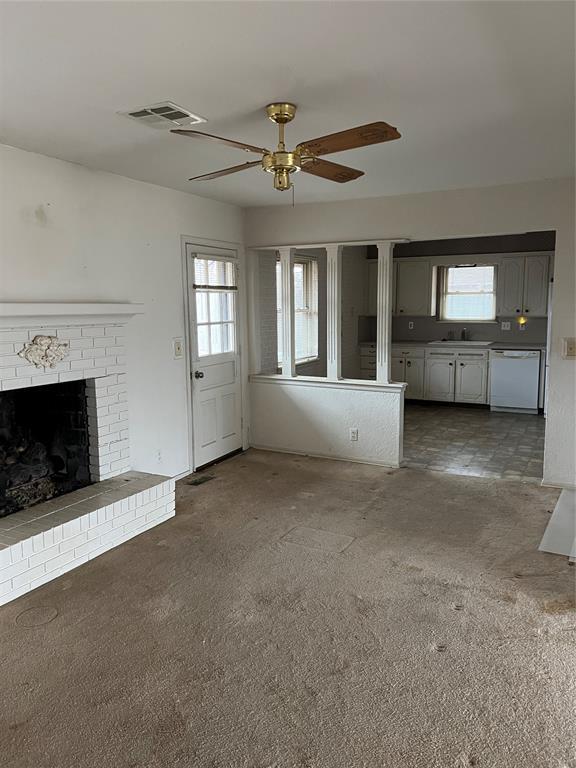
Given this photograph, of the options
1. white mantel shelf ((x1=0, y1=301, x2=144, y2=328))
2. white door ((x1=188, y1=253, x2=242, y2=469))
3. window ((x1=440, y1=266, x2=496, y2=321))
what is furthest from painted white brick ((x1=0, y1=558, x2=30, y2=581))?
window ((x1=440, y1=266, x2=496, y2=321))

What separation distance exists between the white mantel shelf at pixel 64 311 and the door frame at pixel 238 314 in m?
0.76

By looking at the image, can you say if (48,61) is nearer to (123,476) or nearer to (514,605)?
(123,476)

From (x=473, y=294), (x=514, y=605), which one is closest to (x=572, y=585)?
(x=514, y=605)

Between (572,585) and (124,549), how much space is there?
2.66 meters

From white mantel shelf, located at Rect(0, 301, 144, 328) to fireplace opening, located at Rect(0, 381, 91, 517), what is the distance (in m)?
0.53

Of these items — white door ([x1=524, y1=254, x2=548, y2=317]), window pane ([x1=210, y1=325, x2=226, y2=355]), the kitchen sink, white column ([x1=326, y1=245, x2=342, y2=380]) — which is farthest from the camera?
the kitchen sink

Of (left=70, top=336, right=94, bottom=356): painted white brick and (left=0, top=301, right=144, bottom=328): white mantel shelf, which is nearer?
(left=0, top=301, right=144, bottom=328): white mantel shelf

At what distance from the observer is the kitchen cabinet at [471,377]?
7609 millimetres

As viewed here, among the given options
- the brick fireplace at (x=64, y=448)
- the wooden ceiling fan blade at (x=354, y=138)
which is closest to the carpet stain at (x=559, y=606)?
the wooden ceiling fan blade at (x=354, y=138)

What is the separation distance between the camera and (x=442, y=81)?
7.70ft

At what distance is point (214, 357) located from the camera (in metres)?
5.24

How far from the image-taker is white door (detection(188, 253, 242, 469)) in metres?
4.98

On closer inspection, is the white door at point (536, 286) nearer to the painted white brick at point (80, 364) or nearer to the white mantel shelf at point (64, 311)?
the white mantel shelf at point (64, 311)

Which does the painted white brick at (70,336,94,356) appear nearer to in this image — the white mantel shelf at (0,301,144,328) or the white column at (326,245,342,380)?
the white mantel shelf at (0,301,144,328)
